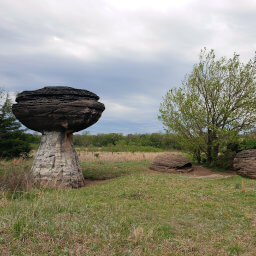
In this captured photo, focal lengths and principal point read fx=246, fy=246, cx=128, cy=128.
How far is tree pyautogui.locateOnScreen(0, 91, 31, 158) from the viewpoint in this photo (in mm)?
21125

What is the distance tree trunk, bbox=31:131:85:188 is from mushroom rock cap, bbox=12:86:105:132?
1.88ft

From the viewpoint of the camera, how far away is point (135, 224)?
5.67 meters

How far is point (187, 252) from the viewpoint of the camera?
4516 millimetres

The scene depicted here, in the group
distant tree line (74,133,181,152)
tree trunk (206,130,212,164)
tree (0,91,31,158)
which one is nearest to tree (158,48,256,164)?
tree trunk (206,130,212,164)

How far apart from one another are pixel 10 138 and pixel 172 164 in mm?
14397

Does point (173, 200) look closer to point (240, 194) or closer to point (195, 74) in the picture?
point (240, 194)

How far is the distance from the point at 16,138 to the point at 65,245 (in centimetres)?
1964

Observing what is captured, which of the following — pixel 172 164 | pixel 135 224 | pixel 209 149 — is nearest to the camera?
pixel 135 224

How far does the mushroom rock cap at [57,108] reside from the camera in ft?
36.4

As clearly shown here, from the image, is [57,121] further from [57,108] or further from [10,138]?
[10,138]

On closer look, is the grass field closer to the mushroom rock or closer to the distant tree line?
the mushroom rock

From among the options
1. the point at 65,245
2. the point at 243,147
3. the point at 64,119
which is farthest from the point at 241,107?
the point at 65,245

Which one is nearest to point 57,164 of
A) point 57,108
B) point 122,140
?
point 57,108

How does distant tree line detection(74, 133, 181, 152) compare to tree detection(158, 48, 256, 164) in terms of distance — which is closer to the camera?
tree detection(158, 48, 256, 164)
